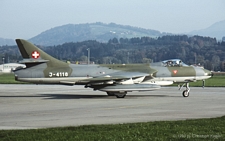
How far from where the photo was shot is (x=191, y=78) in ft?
103

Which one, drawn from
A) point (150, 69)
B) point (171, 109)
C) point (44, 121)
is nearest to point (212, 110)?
point (171, 109)

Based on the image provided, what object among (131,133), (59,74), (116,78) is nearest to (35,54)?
(59,74)

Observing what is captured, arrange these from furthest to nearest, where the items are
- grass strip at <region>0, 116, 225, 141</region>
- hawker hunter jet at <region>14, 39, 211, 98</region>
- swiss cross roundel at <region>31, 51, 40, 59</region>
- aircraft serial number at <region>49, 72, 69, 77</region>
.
Answer: 1. aircraft serial number at <region>49, 72, 69, 77</region>
2. swiss cross roundel at <region>31, 51, 40, 59</region>
3. hawker hunter jet at <region>14, 39, 211, 98</region>
4. grass strip at <region>0, 116, 225, 141</region>

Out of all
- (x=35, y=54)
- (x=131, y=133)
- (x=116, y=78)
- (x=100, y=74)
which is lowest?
(x=131, y=133)

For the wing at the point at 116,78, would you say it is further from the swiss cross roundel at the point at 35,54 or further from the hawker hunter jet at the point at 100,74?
the swiss cross roundel at the point at 35,54


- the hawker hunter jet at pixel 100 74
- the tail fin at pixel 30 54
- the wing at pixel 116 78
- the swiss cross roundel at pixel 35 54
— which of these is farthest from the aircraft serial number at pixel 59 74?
the swiss cross roundel at pixel 35 54

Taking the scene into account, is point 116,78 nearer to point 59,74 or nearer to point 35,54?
point 59,74

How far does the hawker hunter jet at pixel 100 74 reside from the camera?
1153 inches

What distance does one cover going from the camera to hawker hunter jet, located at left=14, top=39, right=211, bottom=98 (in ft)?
96.1

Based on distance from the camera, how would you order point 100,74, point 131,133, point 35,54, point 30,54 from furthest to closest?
point 100,74 → point 35,54 → point 30,54 → point 131,133

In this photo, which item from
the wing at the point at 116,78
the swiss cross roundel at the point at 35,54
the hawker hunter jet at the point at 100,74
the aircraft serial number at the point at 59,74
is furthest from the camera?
the aircraft serial number at the point at 59,74

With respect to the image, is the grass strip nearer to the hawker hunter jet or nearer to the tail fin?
the hawker hunter jet

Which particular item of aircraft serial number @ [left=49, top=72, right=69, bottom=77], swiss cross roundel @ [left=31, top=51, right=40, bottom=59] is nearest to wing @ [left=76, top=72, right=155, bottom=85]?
aircraft serial number @ [left=49, top=72, right=69, bottom=77]

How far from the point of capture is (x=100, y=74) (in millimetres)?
30516
